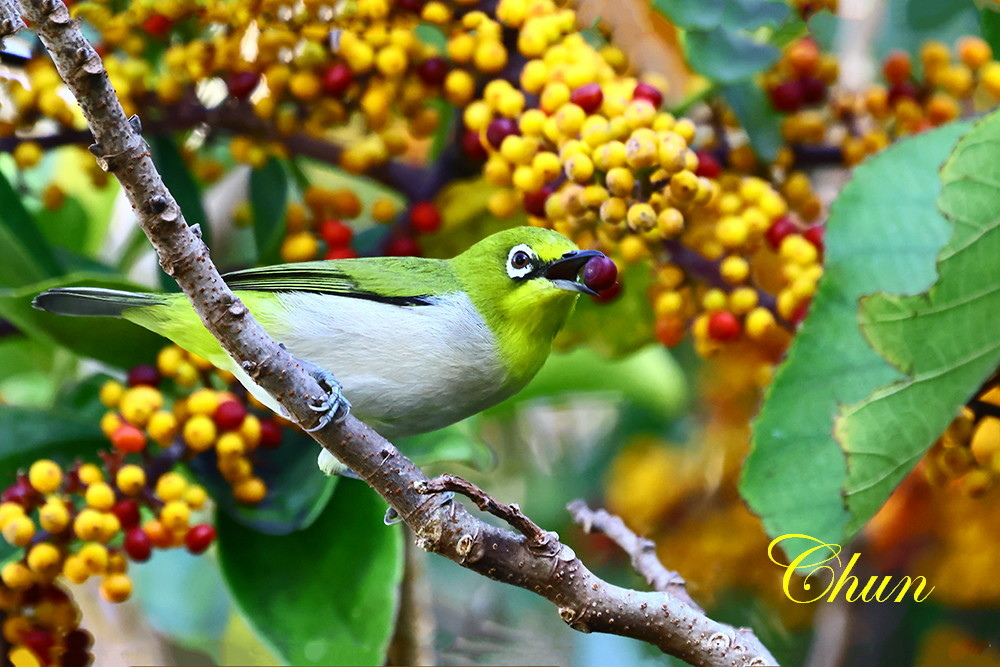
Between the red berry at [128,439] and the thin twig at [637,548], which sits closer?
the thin twig at [637,548]

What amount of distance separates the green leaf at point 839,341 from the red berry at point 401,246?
574mm

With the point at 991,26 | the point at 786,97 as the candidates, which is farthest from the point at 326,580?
the point at 991,26

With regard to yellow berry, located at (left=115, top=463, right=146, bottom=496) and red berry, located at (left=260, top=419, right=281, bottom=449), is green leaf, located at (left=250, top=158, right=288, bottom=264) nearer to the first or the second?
red berry, located at (left=260, top=419, right=281, bottom=449)

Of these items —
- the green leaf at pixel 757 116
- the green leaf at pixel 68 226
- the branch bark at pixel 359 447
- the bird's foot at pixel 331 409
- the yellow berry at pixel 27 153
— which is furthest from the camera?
the green leaf at pixel 68 226

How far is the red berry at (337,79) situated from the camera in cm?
141

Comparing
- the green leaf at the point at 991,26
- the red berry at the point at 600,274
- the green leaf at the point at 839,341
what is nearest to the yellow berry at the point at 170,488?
the red berry at the point at 600,274

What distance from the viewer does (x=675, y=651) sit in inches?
40.7

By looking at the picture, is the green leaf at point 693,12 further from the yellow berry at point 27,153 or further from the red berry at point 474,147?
the yellow berry at point 27,153

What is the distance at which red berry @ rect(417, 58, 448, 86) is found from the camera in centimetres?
144

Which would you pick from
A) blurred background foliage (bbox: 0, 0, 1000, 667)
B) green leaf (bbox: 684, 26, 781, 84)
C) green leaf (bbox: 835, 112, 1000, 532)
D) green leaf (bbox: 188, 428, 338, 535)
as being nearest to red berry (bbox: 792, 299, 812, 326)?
blurred background foliage (bbox: 0, 0, 1000, 667)

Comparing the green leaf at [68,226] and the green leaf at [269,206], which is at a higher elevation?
the green leaf at [68,226]

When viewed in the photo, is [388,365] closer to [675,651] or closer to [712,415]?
[675,651]

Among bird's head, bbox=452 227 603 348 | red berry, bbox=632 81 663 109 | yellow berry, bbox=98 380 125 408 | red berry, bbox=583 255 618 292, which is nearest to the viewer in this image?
red berry, bbox=583 255 618 292

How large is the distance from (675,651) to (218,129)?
3.36ft
